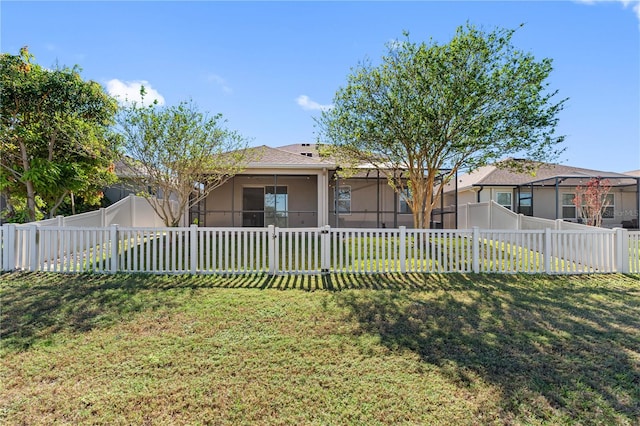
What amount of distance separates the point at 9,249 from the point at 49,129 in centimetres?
437

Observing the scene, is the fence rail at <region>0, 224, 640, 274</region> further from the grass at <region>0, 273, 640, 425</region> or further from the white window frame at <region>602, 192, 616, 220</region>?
the white window frame at <region>602, 192, 616, 220</region>

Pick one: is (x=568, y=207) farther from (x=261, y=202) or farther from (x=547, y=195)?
(x=261, y=202)

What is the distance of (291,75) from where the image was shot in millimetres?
11414

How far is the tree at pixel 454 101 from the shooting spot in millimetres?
7703

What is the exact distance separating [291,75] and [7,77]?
26.7 feet

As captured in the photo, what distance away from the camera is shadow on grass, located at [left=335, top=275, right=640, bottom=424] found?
8.73 ft

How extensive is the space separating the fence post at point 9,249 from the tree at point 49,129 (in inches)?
110

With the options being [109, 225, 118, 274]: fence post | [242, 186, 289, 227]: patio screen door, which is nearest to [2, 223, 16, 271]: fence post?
[109, 225, 118, 274]: fence post

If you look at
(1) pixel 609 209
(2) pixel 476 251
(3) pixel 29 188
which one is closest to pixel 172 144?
(3) pixel 29 188

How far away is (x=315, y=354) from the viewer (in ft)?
11.0

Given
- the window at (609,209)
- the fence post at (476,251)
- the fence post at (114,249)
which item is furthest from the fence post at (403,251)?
the window at (609,209)

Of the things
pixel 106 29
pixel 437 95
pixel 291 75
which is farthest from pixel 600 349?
pixel 106 29

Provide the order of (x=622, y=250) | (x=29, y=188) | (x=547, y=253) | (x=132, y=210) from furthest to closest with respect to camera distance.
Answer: (x=132, y=210), (x=29, y=188), (x=622, y=250), (x=547, y=253)

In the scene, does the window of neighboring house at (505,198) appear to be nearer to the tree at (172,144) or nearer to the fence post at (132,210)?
the tree at (172,144)
